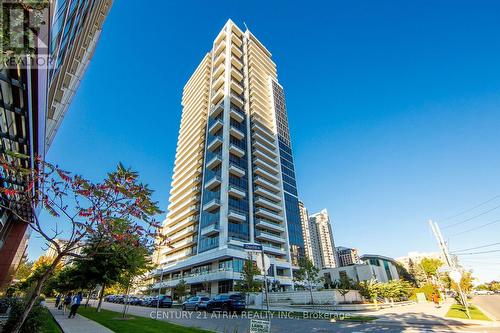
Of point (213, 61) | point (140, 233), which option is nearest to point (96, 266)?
point (140, 233)

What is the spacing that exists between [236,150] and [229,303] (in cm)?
3923

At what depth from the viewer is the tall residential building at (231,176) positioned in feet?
167

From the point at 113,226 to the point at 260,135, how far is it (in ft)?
202

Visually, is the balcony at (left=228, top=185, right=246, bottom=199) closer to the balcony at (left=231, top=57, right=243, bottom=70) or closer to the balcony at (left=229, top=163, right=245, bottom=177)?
the balcony at (left=229, top=163, right=245, bottom=177)

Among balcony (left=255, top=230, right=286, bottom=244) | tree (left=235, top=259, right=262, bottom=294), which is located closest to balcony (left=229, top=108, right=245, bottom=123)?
balcony (left=255, top=230, right=286, bottom=244)

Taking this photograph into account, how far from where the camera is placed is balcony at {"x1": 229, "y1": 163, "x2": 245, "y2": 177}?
55500 mm

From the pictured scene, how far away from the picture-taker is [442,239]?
2127 cm

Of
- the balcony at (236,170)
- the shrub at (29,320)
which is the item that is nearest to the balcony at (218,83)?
the balcony at (236,170)

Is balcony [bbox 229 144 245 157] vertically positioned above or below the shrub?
above

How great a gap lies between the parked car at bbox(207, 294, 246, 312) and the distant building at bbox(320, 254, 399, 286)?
114 ft

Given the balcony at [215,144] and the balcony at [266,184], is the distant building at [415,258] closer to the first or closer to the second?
the balcony at [266,184]

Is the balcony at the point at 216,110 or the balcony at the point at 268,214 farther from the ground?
the balcony at the point at 216,110

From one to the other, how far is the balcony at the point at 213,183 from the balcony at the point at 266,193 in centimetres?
944

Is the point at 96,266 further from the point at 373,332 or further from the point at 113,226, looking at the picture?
the point at 373,332
